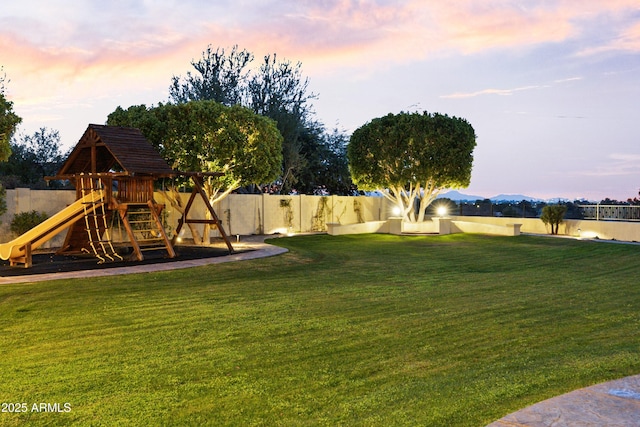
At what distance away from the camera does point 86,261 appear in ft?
49.3

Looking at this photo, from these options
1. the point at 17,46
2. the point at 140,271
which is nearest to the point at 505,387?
the point at 140,271

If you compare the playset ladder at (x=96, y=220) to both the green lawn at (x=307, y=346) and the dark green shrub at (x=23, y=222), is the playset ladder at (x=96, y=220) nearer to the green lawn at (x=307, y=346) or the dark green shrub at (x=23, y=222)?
the dark green shrub at (x=23, y=222)

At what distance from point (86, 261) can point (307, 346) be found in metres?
10.3

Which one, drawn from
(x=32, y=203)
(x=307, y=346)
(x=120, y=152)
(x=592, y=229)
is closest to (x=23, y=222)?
(x=32, y=203)

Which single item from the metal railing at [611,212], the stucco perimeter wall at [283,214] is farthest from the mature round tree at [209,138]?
the metal railing at [611,212]

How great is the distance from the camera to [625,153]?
35.5m

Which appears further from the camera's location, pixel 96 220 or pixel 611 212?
pixel 611 212

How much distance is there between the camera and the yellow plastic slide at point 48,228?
14.1m

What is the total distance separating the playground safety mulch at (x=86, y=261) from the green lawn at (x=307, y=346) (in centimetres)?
199

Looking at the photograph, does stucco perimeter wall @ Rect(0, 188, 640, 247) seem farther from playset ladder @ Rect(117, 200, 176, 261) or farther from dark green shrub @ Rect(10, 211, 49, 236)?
playset ladder @ Rect(117, 200, 176, 261)

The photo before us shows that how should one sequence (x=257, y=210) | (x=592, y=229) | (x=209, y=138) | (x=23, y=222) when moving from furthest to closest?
(x=592, y=229) → (x=257, y=210) → (x=209, y=138) → (x=23, y=222)

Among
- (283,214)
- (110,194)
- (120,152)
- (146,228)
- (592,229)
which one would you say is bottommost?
(592,229)

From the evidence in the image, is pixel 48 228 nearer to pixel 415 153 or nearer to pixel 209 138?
pixel 209 138

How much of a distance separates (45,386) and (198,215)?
19.0m
